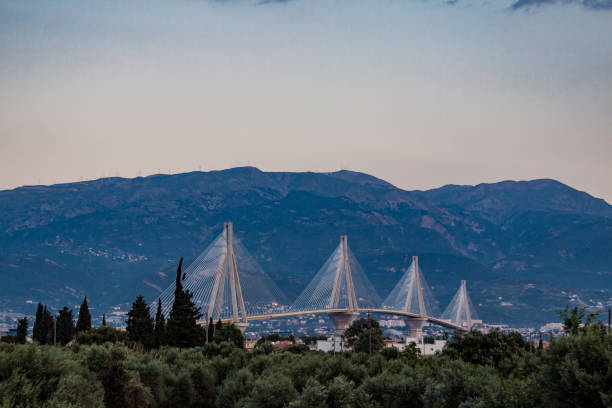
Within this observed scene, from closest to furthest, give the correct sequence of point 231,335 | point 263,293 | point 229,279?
point 231,335
point 229,279
point 263,293

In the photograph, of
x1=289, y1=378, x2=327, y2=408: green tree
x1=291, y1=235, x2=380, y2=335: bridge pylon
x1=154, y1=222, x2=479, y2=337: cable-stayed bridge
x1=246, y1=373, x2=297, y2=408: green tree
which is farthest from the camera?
x1=291, y1=235, x2=380, y2=335: bridge pylon

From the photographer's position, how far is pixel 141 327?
6078cm

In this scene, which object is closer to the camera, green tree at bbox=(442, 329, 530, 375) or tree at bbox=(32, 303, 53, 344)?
green tree at bbox=(442, 329, 530, 375)

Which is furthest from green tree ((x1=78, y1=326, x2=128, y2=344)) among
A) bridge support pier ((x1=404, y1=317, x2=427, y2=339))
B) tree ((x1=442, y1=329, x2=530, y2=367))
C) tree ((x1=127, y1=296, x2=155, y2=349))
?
bridge support pier ((x1=404, y1=317, x2=427, y2=339))

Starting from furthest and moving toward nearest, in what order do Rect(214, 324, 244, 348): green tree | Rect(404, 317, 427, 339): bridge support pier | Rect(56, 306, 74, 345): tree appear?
Rect(404, 317, 427, 339): bridge support pier
Rect(214, 324, 244, 348): green tree
Rect(56, 306, 74, 345): tree

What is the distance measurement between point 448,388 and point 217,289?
51.8m

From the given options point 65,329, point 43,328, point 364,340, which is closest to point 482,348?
point 364,340

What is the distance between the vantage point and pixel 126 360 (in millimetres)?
31219

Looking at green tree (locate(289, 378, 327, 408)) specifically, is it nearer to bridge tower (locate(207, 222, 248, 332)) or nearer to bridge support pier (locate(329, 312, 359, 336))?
bridge tower (locate(207, 222, 248, 332))

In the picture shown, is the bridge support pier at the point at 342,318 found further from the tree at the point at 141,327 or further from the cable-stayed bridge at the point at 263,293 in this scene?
the tree at the point at 141,327

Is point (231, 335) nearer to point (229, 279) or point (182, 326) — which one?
point (229, 279)

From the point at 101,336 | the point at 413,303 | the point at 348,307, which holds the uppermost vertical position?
the point at 413,303

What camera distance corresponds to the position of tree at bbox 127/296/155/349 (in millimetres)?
57906

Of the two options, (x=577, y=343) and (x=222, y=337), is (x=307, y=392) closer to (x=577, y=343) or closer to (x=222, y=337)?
(x=577, y=343)
